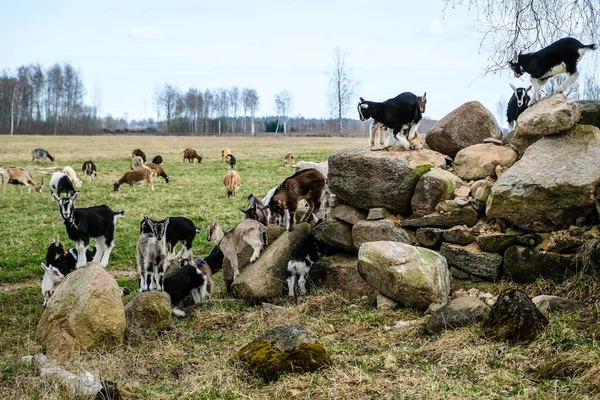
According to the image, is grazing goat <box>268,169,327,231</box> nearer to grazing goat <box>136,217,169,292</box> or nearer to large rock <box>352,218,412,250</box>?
large rock <box>352,218,412,250</box>

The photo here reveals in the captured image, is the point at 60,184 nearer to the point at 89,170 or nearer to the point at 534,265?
the point at 89,170

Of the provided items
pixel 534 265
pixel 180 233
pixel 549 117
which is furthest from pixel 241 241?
pixel 549 117

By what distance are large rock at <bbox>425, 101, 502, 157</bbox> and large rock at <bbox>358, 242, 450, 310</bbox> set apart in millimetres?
3150

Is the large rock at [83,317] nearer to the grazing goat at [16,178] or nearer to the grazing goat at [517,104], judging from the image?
the grazing goat at [517,104]

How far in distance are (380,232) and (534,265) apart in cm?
237

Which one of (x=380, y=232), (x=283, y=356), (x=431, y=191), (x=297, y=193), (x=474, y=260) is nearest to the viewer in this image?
(x=283, y=356)

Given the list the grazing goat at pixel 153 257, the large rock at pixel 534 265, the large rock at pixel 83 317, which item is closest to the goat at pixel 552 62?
the large rock at pixel 534 265

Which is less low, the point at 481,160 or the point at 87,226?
the point at 481,160

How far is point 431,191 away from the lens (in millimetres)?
9445

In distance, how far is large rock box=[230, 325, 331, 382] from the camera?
6.19 m

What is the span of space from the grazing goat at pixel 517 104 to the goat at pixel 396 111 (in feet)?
7.59

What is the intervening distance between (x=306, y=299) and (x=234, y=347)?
1990 mm

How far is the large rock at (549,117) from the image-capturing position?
877cm

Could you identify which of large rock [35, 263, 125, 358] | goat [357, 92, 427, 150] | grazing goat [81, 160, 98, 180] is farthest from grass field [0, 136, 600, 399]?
grazing goat [81, 160, 98, 180]
